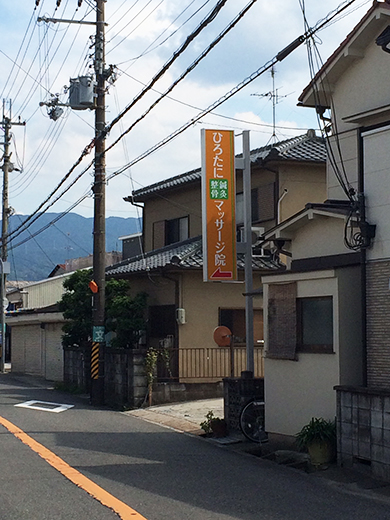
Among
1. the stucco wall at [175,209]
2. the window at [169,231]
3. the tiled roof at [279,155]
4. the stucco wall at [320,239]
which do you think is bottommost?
the stucco wall at [320,239]

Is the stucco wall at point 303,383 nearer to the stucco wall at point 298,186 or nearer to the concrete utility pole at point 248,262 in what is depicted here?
the concrete utility pole at point 248,262

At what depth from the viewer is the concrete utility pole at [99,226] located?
2038cm

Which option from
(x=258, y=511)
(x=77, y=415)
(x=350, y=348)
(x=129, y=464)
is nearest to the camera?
(x=258, y=511)

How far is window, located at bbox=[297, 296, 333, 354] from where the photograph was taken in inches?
488

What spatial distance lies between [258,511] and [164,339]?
45.1 feet

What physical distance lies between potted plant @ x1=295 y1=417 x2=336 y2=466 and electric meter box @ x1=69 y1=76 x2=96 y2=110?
513 inches

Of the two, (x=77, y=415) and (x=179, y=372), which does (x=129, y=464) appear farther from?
(x=179, y=372)

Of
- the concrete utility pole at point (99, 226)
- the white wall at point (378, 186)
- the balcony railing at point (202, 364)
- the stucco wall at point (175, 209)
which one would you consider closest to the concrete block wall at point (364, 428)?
the white wall at point (378, 186)

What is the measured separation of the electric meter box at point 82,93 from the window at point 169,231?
706 cm

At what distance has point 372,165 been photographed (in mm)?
11820

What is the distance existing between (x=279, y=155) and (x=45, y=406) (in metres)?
10.2

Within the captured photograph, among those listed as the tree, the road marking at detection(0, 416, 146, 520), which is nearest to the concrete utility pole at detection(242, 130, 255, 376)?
the road marking at detection(0, 416, 146, 520)

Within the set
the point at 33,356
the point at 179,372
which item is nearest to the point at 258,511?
the point at 179,372

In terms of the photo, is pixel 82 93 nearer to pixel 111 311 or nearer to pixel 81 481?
pixel 111 311
